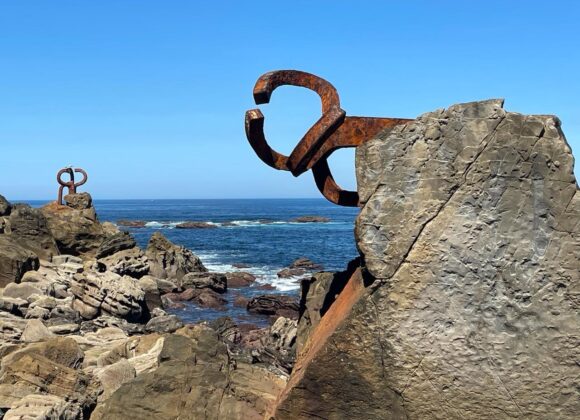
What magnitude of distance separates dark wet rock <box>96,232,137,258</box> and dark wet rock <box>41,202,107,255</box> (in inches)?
33.4

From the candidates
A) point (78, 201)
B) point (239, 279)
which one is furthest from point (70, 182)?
point (239, 279)

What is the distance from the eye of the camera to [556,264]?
404 cm

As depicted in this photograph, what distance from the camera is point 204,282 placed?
2567 centimetres

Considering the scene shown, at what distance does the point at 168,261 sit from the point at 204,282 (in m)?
3.65

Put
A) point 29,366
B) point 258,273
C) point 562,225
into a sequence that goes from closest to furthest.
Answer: point 562,225, point 29,366, point 258,273

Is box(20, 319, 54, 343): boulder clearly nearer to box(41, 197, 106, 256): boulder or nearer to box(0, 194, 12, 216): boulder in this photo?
box(41, 197, 106, 256): boulder

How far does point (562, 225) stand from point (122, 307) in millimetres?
14387

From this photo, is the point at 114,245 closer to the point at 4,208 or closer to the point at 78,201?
the point at 78,201

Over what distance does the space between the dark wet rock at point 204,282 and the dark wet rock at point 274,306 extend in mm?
3973

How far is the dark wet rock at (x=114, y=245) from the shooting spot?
79.7 ft

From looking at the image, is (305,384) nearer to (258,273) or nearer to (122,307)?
(122,307)

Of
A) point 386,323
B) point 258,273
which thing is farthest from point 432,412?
point 258,273

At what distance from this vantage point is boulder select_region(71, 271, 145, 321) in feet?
52.7

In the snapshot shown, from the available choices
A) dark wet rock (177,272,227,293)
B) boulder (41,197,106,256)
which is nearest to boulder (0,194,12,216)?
boulder (41,197,106,256)
